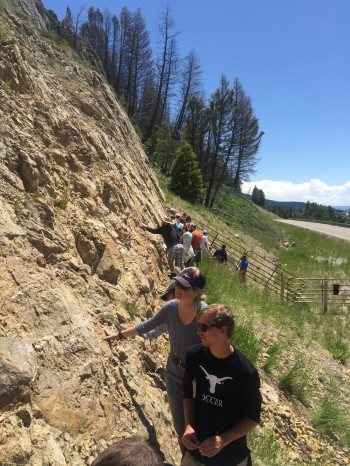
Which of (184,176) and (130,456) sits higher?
(184,176)

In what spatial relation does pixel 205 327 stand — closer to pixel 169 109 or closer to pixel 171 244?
pixel 171 244

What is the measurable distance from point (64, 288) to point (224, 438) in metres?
2.22

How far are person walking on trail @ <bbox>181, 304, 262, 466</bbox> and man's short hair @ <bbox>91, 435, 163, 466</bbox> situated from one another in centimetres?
102

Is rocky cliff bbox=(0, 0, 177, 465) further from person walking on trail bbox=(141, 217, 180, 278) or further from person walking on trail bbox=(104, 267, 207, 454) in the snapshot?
person walking on trail bbox=(104, 267, 207, 454)

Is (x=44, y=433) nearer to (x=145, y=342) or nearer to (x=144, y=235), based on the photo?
(x=145, y=342)

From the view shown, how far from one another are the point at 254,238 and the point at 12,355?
27.2 metres

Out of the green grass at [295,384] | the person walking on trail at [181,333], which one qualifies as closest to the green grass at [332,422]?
the green grass at [295,384]

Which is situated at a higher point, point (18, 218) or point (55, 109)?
point (55, 109)

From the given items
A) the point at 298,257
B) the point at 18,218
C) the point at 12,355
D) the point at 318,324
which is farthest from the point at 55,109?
the point at 298,257

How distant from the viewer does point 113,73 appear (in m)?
44.6

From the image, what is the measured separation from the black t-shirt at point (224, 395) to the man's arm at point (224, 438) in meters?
0.03

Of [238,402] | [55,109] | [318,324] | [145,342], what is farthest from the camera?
[318,324]

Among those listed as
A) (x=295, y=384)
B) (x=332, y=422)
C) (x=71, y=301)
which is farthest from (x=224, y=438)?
(x=295, y=384)

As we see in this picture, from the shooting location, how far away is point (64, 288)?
12.9ft
